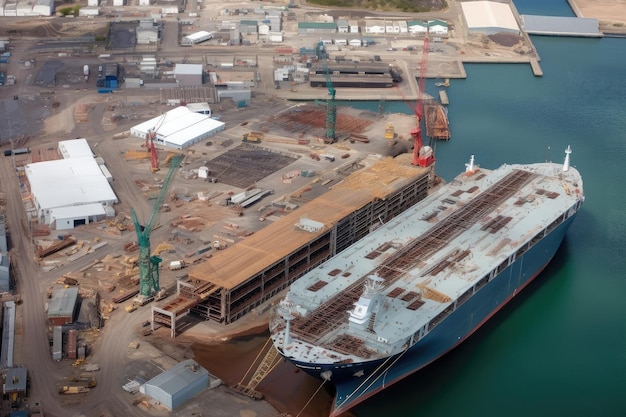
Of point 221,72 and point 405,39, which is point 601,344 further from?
point 405,39

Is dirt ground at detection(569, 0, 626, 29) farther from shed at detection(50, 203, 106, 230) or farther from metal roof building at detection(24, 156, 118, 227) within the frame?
shed at detection(50, 203, 106, 230)

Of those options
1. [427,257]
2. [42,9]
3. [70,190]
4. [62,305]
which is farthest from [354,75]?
[62,305]

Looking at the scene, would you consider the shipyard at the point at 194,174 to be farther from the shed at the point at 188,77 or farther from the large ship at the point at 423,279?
the large ship at the point at 423,279

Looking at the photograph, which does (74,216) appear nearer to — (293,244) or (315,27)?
(293,244)

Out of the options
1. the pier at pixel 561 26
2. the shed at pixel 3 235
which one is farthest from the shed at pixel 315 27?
the shed at pixel 3 235

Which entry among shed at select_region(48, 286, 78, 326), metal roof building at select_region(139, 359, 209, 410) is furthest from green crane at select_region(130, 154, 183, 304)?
metal roof building at select_region(139, 359, 209, 410)

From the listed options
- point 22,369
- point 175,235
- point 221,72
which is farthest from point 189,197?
point 221,72

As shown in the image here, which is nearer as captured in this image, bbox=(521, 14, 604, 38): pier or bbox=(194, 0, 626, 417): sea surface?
bbox=(194, 0, 626, 417): sea surface
